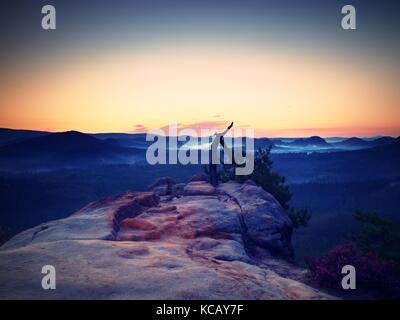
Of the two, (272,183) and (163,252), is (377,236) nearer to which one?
(272,183)

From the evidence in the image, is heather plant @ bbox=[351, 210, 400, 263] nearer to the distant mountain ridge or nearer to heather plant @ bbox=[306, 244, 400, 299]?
heather plant @ bbox=[306, 244, 400, 299]

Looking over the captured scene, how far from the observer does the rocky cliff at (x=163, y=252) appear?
6.30 m

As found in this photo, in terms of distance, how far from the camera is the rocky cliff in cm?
630

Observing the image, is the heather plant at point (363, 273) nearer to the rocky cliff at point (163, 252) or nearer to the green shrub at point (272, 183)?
the rocky cliff at point (163, 252)

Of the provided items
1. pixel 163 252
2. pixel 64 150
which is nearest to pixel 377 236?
pixel 163 252

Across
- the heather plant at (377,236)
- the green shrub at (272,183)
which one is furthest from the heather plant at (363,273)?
the green shrub at (272,183)

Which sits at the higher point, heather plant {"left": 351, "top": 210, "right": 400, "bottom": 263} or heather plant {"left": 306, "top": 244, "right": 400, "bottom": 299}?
heather plant {"left": 306, "top": 244, "right": 400, "bottom": 299}

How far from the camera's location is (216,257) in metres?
9.34

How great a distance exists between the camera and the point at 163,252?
8859mm

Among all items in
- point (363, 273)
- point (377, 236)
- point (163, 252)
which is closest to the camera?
point (163, 252)

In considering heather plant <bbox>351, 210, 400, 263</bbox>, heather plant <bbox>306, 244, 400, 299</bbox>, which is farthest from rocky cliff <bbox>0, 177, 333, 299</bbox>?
heather plant <bbox>351, 210, 400, 263</bbox>
